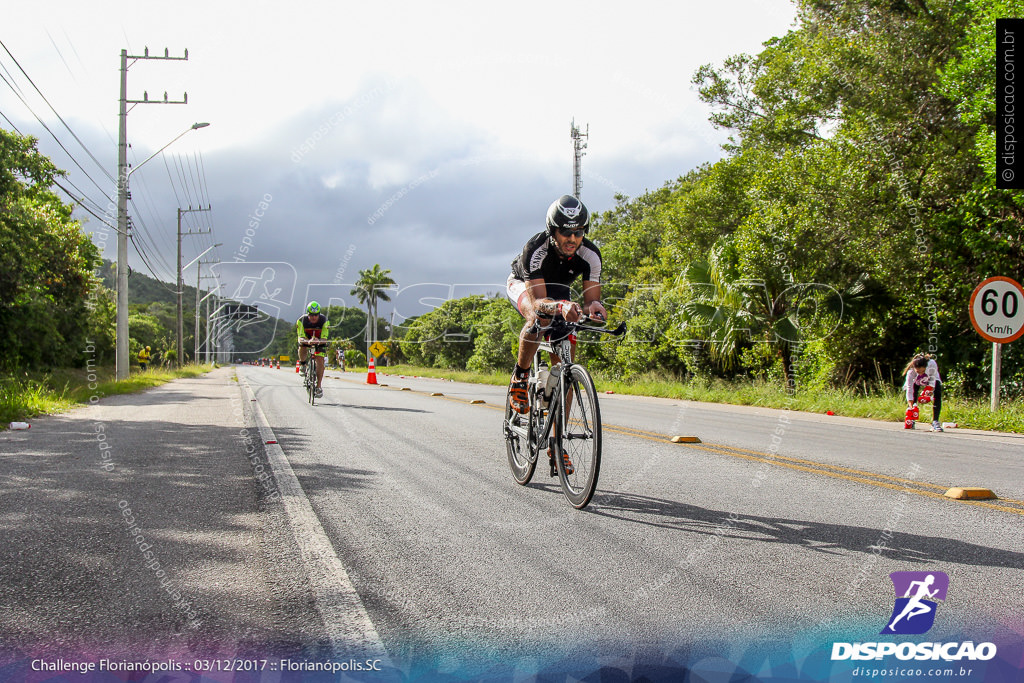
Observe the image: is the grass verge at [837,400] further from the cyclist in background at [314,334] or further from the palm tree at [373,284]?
the palm tree at [373,284]

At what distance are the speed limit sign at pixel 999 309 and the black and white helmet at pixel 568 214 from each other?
963 centimetres

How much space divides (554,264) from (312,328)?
11.4m

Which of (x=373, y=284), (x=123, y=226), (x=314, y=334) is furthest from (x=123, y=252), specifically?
(x=373, y=284)

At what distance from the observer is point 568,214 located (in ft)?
16.7

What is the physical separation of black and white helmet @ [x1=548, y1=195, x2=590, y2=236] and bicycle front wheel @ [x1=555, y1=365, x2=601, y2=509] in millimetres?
1024

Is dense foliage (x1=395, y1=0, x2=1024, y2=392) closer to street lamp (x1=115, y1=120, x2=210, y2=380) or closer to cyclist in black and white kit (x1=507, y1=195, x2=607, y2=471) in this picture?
cyclist in black and white kit (x1=507, y1=195, x2=607, y2=471)

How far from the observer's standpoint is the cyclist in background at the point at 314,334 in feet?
51.0

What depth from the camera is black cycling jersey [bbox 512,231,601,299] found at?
5.32 m

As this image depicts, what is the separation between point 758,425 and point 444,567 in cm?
943

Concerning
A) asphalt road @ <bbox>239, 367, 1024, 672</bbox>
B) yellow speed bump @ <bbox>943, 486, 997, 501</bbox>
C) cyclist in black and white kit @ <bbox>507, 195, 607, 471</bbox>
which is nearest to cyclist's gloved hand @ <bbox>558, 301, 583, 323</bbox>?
cyclist in black and white kit @ <bbox>507, 195, 607, 471</bbox>

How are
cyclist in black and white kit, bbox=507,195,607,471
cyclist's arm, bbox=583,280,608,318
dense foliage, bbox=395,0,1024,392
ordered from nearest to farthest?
cyclist's arm, bbox=583,280,608,318, cyclist in black and white kit, bbox=507,195,607,471, dense foliage, bbox=395,0,1024,392

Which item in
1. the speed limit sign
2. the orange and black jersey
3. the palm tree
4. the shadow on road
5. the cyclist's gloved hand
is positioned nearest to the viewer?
the shadow on road

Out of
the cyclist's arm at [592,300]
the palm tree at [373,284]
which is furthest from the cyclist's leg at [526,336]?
the palm tree at [373,284]

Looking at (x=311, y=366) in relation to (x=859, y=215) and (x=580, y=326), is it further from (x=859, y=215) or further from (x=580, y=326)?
(x=859, y=215)
